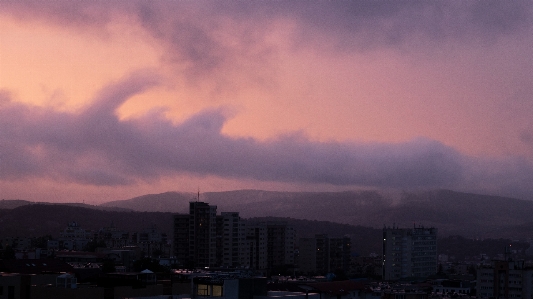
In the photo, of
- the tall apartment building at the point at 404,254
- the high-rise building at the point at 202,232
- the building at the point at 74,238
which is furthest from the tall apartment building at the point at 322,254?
the building at the point at 74,238

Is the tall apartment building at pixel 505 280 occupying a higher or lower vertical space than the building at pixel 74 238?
lower

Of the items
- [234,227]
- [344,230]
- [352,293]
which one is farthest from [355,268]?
[344,230]

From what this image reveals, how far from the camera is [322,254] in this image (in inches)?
3829

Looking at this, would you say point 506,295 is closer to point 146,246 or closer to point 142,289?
point 142,289

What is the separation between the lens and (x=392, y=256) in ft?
283

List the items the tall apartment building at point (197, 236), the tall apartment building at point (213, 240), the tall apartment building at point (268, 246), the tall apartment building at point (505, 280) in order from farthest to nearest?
the tall apartment building at point (268, 246), the tall apartment building at point (213, 240), the tall apartment building at point (197, 236), the tall apartment building at point (505, 280)

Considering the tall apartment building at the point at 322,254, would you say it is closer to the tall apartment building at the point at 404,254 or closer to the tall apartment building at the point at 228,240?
the tall apartment building at the point at 404,254

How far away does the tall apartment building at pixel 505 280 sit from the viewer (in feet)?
195

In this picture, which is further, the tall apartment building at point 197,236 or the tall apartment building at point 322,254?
the tall apartment building at point 322,254

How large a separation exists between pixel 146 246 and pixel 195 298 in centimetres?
7923

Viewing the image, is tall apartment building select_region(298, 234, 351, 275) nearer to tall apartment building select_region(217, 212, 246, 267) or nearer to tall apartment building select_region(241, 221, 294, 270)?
tall apartment building select_region(241, 221, 294, 270)

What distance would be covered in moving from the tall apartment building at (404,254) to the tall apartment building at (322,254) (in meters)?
9.77

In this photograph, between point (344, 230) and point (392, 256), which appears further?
point (344, 230)

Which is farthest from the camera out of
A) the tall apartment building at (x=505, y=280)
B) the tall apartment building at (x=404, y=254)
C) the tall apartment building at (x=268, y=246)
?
the tall apartment building at (x=268, y=246)
